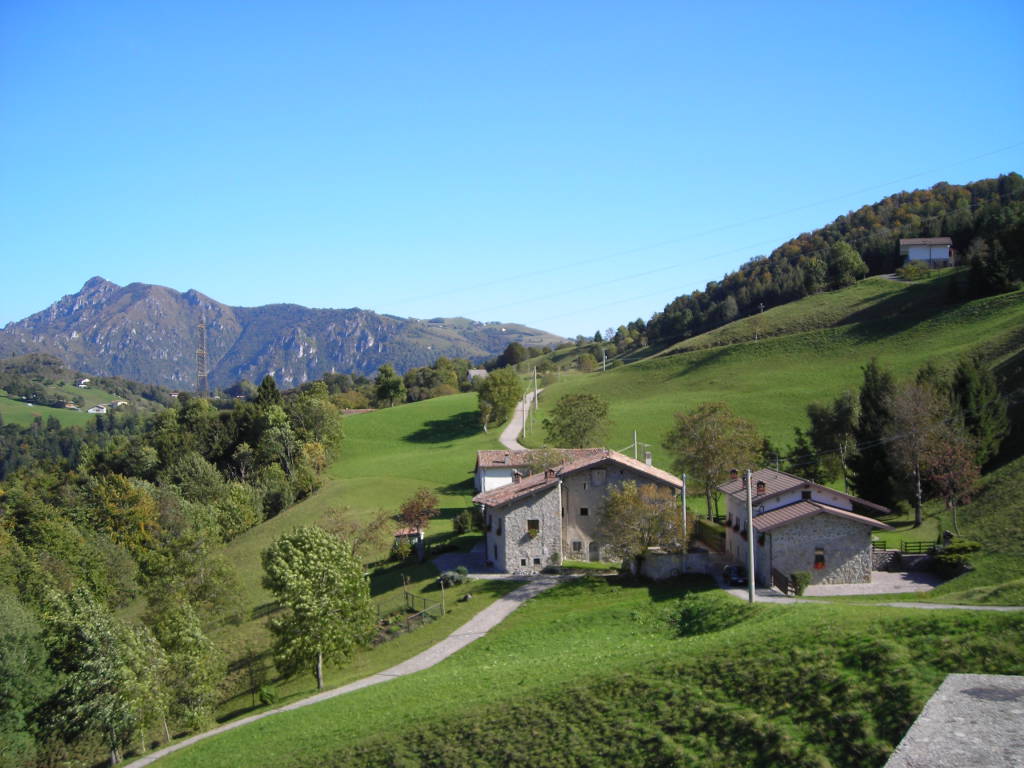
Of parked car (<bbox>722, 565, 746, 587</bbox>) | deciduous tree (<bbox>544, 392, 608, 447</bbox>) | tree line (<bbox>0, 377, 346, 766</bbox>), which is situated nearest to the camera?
tree line (<bbox>0, 377, 346, 766</bbox>)

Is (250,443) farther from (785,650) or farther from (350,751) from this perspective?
(785,650)

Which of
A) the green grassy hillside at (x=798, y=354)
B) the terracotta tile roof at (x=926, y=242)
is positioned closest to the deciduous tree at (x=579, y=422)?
the green grassy hillside at (x=798, y=354)

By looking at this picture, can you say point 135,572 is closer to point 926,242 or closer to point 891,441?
point 891,441

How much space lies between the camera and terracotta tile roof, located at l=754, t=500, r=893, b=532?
38.8m

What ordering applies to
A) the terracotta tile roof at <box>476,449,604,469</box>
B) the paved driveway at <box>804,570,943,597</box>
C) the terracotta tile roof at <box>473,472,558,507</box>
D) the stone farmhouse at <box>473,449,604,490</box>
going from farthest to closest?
the stone farmhouse at <box>473,449,604,490</box>
the terracotta tile roof at <box>476,449,604,469</box>
the terracotta tile roof at <box>473,472,558,507</box>
the paved driveway at <box>804,570,943,597</box>

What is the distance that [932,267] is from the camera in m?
136

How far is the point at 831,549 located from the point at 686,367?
84011 millimetres

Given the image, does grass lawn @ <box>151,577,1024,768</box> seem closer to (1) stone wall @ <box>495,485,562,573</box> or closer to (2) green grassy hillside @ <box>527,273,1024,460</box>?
(1) stone wall @ <box>495,485,562,573</box>

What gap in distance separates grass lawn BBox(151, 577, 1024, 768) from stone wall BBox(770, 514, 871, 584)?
28.3 feet

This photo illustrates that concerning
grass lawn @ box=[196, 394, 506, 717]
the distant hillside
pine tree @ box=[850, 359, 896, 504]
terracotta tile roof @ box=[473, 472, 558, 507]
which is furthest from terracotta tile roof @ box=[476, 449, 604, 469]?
the distant hillside

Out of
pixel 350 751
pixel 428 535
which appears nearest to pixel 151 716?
pixel 350 751

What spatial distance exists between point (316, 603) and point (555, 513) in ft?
62.0

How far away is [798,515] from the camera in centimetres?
3891

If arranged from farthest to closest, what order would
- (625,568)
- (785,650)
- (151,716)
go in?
(625,568) < (151,716) < (785,650)
